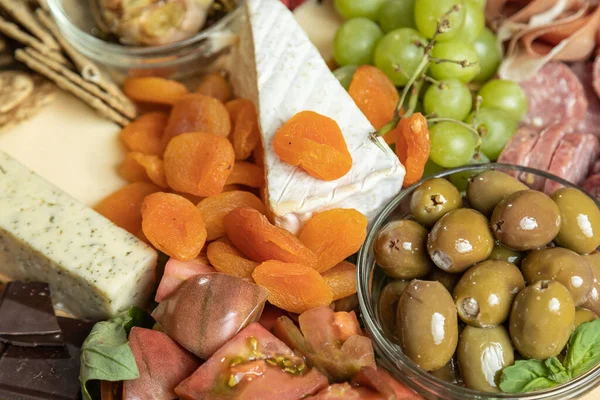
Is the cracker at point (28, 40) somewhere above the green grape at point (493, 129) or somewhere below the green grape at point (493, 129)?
above

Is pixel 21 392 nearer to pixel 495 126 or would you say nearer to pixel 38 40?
pixel 38 40

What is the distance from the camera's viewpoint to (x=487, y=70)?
5.29 feet

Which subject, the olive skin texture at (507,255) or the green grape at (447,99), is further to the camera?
the green grape at (447,99)

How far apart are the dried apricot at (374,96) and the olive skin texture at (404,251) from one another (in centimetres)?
30

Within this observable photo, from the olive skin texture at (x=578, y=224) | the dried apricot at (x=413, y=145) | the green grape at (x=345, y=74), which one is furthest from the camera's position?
the green grape at (x=345, y=74)

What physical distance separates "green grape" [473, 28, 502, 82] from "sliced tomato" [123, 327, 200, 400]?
38.9 inches

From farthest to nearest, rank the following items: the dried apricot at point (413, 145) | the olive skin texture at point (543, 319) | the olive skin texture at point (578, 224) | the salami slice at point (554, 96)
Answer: the salami slice at point (554, 96) → the dried apricot at point (413, 145) → the olive skin texture at point (578, 224) → the olive skin texture at point (543, 319)

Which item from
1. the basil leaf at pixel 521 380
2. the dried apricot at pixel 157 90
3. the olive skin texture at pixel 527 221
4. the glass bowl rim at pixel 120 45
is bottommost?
the basil leaf at pixel 521 380

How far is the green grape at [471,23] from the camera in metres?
1.49

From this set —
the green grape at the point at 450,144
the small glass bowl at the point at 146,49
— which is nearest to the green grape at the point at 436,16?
the green grape at the point at 450,144

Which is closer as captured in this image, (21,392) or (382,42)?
(21,392)

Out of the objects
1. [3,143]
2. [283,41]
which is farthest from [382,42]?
[3,143]

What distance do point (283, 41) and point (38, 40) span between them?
1.99 ft

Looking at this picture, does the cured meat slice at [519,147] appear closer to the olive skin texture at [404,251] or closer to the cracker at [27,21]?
the olive skin texture at [404,251]
